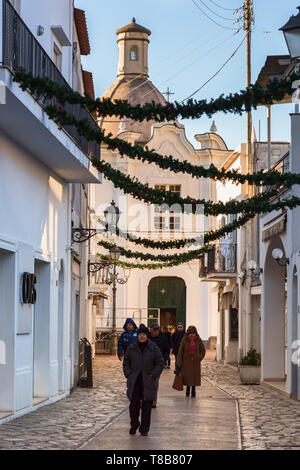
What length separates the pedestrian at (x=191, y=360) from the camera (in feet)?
71.2

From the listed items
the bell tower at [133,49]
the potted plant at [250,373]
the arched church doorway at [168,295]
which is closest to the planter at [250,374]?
the potted plant at [250,373]

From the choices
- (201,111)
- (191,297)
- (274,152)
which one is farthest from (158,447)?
(191,297)

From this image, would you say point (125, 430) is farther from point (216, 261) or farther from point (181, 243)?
point (216, 261)

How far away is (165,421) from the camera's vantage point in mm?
15922

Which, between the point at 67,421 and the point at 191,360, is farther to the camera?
the point at 191,360

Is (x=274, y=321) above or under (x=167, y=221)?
under

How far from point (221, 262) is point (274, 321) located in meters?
11.1

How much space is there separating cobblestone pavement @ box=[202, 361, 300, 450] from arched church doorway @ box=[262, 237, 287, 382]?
2.26 feet

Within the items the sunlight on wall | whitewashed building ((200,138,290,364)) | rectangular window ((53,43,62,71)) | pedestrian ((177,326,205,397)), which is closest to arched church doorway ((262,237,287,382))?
whitewashed building ((200,138,290,364))

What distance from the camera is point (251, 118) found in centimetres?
3219

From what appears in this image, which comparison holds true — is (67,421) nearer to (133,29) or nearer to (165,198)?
(165,198)

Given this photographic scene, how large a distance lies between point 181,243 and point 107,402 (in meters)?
4.95

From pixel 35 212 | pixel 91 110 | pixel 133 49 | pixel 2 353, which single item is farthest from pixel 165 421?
pixel 133 49

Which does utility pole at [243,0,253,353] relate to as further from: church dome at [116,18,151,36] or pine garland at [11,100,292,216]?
church dome at [116,18,151,36]
